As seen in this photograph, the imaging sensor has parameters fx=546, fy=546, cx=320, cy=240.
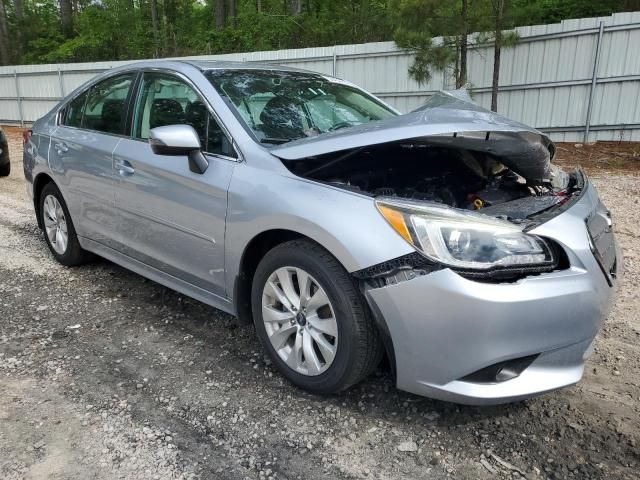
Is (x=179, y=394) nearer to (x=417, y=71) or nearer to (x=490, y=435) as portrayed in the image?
(x=490, y=435)

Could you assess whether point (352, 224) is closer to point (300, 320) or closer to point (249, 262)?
point (300, 320)

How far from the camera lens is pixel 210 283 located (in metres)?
3.14

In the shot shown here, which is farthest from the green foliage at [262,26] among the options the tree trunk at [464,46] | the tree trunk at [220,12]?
the tree trunk at [220,12]

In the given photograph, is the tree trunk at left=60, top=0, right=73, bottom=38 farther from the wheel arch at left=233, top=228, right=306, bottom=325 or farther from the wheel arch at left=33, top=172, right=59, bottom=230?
the wheel arch at left=233, top=228, right=306, bottom=325

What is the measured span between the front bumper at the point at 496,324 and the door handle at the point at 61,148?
3.10 metres

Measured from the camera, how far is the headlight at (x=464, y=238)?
7.29 feet

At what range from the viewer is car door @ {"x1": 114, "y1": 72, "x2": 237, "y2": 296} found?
119 inches

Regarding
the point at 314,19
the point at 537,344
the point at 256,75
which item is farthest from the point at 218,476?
the point at 314,19

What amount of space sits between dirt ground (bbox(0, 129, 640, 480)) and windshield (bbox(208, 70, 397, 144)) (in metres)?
1.30

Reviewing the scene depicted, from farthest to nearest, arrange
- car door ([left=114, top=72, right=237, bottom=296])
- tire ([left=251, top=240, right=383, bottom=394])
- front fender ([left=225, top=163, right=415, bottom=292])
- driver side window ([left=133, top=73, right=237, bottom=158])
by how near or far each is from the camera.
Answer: driver side window ([left=133, top=73, right=237, bottom=158])
car door ([left=114, top=72, right=237, bottom=296])
tire ([left=251, top=240, right=383, bottom=394])
front fender ([left=225, top=163, right=415, bottom=292])

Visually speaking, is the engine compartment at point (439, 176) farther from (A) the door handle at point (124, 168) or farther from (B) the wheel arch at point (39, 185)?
(B) the wheel arch at point (39, 185)

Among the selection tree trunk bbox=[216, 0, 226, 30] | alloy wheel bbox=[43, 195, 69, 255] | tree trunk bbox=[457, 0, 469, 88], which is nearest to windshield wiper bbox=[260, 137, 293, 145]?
alloy wheel bbox=[43, 195, 69, 255]

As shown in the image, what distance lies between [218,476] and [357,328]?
32.8 inches

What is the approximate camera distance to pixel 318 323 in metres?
2.60
